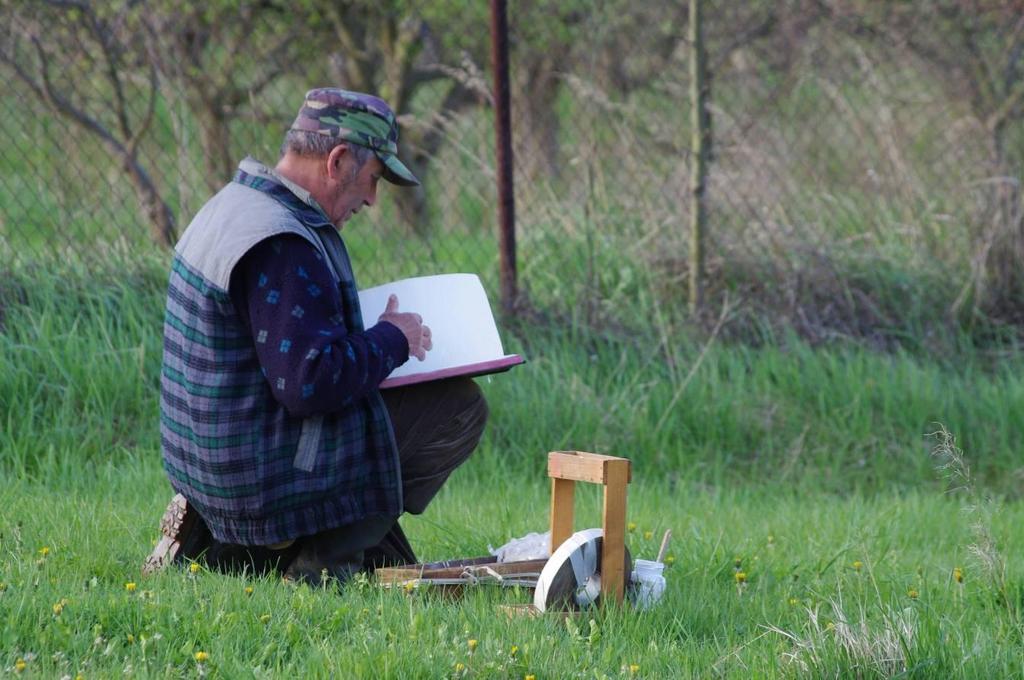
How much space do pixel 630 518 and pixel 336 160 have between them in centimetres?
182

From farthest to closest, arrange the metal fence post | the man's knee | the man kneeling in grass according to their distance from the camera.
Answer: the metal fence post
the man's knee
the man kneeling in grass

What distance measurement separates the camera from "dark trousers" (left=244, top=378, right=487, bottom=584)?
3.40 meters

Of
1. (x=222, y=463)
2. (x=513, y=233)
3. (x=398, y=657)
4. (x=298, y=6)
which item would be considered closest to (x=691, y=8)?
(x=513, y=233)

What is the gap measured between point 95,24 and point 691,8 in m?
2.84

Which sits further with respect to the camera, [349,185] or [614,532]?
[349,185]

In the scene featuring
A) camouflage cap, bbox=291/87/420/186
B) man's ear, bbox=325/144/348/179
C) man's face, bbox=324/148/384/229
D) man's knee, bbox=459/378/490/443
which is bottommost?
man's knee, bbox=459/378/490/443

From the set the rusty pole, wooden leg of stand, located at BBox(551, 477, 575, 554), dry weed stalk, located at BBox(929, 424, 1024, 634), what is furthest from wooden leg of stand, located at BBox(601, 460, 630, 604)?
the rusty pole

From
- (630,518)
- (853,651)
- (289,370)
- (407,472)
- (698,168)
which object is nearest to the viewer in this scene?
(853,651)

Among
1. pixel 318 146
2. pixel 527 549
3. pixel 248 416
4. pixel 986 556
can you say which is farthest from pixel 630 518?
pixel 318 146

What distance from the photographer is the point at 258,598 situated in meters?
3.02

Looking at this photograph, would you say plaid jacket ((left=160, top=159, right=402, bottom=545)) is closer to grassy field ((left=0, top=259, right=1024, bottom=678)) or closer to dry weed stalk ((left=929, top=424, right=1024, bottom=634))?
grassy field ((left=0, top=259, right=1024, bottom=678))

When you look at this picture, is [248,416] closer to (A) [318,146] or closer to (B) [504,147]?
(A) [318,146]

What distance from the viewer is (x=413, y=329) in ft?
11.1

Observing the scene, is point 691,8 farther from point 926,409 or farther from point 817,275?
point 926,409
